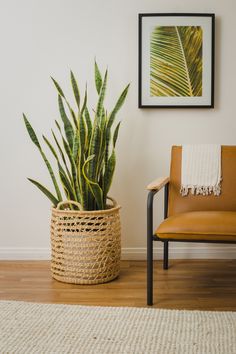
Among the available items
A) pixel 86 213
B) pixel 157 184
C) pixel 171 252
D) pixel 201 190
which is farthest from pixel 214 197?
pixel 86 213

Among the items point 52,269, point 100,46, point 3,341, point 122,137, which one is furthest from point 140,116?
point 3,341

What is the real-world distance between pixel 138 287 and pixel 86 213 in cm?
42

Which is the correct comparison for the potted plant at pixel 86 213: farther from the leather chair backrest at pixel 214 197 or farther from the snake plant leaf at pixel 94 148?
the leather chair backrest at pixel 214 197

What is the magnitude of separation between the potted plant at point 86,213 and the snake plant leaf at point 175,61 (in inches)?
14.5

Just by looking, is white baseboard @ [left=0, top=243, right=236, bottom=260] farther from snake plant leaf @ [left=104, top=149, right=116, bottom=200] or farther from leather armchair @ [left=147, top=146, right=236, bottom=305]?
snake plant leaf @ [left=104, top=149, right=116, bottom=200]

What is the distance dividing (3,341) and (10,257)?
3.91ft

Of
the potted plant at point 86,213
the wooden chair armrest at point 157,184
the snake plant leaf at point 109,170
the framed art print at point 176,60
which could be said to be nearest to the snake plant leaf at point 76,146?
the potted plant at point 86,213

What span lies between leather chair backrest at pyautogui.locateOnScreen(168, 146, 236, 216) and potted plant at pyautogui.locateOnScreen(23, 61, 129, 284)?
11.6 inches

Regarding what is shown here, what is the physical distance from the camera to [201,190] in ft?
8.68

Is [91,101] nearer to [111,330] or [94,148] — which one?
[94,148]

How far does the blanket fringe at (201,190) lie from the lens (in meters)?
2.64

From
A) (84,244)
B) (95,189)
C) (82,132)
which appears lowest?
(84,244)

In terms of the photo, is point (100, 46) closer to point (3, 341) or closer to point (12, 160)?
point (12, 160)

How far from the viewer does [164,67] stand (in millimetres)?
2918
